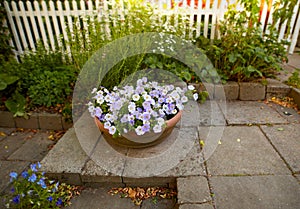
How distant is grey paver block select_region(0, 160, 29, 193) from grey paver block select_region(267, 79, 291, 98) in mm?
2622

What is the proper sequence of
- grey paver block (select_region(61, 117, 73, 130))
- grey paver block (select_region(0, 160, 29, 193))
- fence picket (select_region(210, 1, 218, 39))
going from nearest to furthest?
grey paver block (select_region(0, 160, 29, 193)), grey paver block (select_region(61, 117, 73, 130)), fence picket (select_region(210, 1, 218, 39))

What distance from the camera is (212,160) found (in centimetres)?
171

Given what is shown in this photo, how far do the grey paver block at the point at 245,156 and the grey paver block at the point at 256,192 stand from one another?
2.6 inches

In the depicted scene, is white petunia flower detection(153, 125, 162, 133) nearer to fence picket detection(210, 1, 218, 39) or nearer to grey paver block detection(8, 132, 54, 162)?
grey paver block detection(8, 132, 54, 162)

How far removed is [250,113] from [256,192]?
1096 millimetres

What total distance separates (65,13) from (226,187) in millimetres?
2989

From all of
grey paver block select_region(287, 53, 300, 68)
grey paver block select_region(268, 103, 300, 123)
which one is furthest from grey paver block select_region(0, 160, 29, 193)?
grey paver block select_region(287, 53, 300, 68)

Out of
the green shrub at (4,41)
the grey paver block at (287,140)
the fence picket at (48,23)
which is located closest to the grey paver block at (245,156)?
the grey paver block at (287,140)

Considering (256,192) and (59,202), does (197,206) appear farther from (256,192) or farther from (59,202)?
(59,202)

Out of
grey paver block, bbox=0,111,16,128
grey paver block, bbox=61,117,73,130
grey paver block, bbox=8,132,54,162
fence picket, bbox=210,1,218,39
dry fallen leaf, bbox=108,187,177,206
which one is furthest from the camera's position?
fence picket, bbox=210,1,218,39

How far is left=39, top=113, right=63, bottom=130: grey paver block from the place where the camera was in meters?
2.44

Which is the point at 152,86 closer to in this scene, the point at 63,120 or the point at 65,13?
the point at 63,120

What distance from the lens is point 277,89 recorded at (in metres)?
2.60

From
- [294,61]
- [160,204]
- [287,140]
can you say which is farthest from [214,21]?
[160,204]
